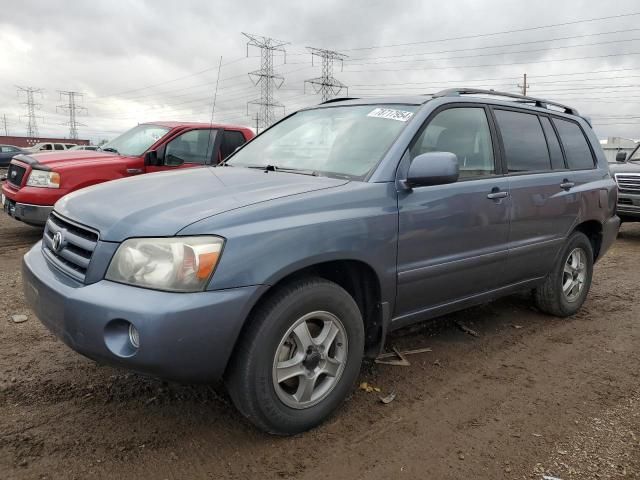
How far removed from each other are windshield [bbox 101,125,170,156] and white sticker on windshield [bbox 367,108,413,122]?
4738 mm

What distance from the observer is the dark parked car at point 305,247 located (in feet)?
7.20

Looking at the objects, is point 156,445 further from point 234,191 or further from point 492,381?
point 492,381

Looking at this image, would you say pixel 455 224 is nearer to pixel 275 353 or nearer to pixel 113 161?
pixel 275 353

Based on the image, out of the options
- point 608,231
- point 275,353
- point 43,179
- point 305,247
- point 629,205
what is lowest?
point 275,353

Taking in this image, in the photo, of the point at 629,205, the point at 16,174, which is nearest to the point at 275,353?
the point at 16,174

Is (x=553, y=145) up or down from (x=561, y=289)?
up

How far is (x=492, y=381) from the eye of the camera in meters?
3.27

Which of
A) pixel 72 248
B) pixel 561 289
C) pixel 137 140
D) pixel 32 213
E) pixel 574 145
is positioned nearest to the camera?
pixel 72 248

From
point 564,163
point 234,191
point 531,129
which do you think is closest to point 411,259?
point 234,191

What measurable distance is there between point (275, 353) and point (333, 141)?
59.6 inches

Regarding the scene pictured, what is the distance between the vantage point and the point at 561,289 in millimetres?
4426

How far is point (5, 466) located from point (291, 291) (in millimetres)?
1471

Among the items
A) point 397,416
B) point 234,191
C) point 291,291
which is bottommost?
point 397,416

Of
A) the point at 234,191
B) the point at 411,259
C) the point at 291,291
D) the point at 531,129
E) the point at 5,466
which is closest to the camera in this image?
the point at 5,466
